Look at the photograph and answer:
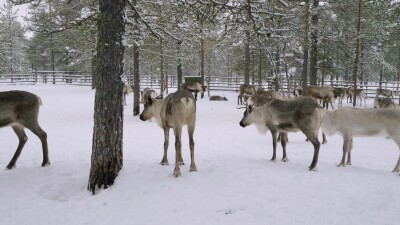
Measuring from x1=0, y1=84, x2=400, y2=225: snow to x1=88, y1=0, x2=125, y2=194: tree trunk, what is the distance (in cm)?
29

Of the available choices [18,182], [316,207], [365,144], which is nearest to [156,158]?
[18,182]

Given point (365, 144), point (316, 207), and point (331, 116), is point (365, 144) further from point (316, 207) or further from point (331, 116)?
point (316, 207)

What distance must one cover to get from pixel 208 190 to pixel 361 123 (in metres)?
3.64

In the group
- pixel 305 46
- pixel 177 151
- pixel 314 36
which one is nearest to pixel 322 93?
pixel 314 36

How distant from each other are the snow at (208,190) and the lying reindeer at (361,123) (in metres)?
0.67

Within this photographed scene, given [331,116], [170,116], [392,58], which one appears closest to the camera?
[170,116]

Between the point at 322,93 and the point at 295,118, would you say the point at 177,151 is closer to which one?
the point at 295,118

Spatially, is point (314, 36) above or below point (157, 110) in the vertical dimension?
above

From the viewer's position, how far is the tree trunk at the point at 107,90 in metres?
4.97

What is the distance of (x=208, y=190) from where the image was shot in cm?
476

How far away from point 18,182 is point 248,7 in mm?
4801

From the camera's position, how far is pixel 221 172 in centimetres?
567

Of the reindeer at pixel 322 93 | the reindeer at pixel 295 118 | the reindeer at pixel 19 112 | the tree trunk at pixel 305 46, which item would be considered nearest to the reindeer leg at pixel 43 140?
the reindeer at pixel 19 112

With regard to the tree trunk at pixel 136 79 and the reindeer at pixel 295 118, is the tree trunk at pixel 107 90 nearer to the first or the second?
the reindeer at pixel 295 118
